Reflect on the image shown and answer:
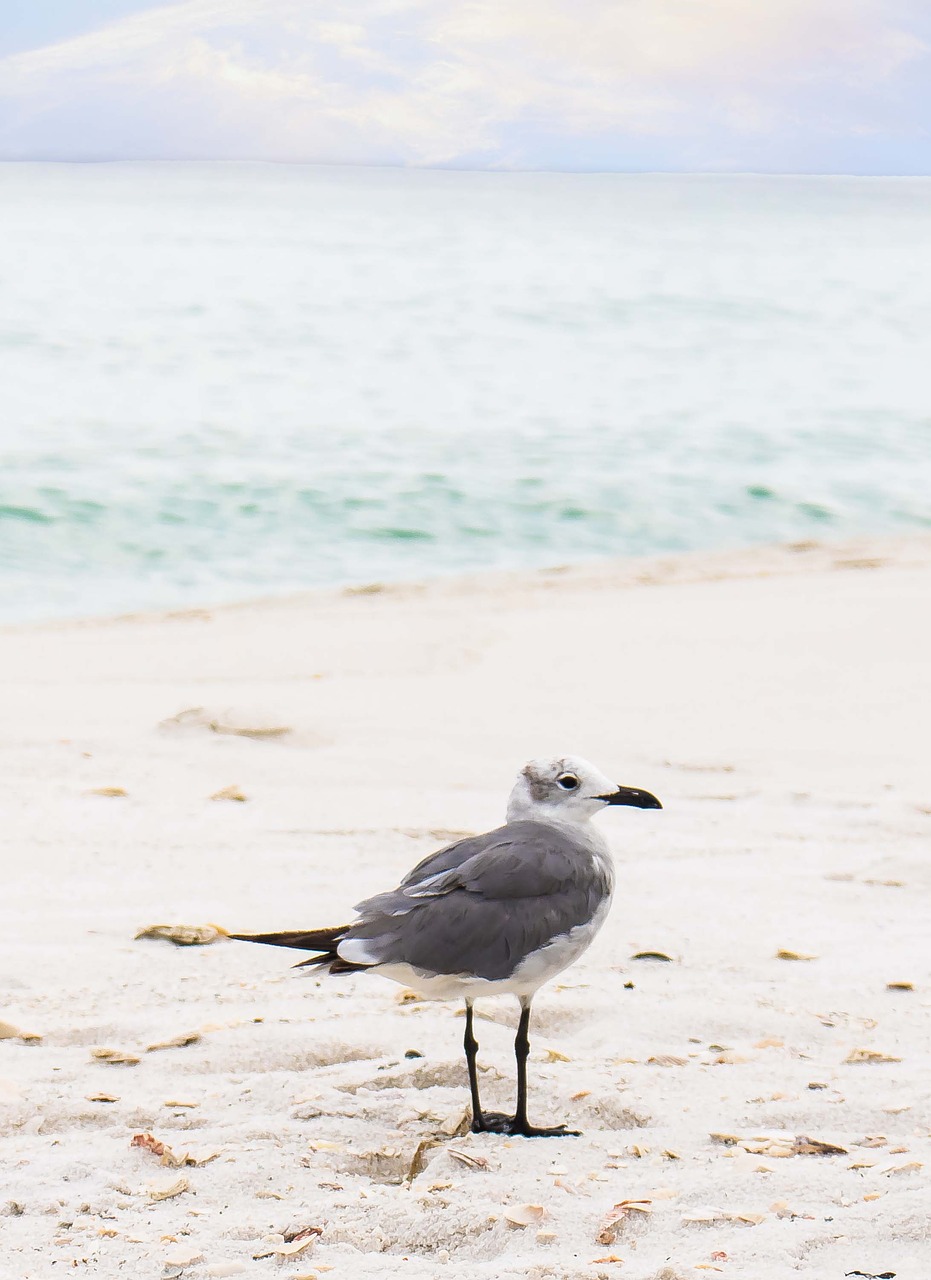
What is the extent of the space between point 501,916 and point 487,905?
0.10 ft

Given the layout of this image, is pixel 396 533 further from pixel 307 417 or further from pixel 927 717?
pixel 927 717

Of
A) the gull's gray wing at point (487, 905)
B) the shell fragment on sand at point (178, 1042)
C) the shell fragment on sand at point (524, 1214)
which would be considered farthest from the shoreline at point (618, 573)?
the shell fragment on sand at point (524, 1214)

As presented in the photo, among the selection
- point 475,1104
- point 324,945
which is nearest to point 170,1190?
point 324,945

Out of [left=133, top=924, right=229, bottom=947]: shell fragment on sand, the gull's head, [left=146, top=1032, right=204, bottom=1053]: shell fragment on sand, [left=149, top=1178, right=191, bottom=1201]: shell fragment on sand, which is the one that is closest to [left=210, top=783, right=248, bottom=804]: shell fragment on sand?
[left=133, top=924, right=229, bottom=947]: shell fragment on sand

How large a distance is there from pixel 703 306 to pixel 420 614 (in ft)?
76.4

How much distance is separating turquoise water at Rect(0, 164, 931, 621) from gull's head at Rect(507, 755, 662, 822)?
7973mm

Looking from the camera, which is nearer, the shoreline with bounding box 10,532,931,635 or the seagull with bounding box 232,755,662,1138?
the seagull with bounding box 232,755,662,1138

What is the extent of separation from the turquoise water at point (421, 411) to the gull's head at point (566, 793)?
7973mm

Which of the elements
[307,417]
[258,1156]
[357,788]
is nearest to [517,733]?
[357,788]

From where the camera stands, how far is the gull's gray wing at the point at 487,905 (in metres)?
2.60

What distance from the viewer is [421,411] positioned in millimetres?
18422

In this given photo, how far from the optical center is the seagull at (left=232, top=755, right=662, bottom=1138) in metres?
2.60

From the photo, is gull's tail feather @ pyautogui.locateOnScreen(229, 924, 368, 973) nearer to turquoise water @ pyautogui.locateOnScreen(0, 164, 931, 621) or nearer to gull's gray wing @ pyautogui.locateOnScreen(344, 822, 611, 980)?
gull's gray wing @ pyautogui.locateOnScreen(344, 822, 611, 980)

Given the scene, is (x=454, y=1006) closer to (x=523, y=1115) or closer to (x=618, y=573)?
(x=523, y=1115)
